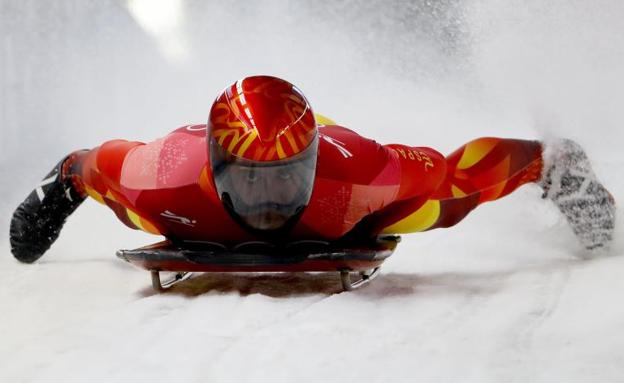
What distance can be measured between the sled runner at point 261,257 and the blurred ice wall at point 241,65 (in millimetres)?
3585

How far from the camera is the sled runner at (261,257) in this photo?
2.39m

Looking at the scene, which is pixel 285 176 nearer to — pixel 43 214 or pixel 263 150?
pixel 263 150

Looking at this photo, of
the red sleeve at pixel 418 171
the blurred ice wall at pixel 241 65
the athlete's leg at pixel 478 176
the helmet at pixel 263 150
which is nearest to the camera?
the helmet at pixel 263 150

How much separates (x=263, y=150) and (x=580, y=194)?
4.25 feet

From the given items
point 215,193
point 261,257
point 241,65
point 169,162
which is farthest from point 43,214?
point 241,65

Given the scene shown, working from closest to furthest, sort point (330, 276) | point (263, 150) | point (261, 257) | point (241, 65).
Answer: point (263, 150) → point (261, 257) → point (330, 276) → point (241, 65)

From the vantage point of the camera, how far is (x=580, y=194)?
2984mm

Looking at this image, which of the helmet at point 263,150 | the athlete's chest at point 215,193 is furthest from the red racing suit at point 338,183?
the helmet at point 263,150

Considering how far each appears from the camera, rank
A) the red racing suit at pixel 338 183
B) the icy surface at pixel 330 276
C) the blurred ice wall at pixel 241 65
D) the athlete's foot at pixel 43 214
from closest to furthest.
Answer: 1. the icy surface at pixel 330 276
2. the red racing suit at pixel 338 183
3. the athlete's foot at pixel 43 214
4. the blurred ice wall at pixel 241 65

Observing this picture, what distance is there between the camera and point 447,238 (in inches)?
150

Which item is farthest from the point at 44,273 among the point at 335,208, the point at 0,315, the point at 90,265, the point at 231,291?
the point at 335,208

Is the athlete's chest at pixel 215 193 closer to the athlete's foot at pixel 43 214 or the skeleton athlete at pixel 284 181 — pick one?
the skeleton athlete at pixel 284 181

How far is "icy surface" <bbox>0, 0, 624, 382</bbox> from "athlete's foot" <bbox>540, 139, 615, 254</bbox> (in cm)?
9

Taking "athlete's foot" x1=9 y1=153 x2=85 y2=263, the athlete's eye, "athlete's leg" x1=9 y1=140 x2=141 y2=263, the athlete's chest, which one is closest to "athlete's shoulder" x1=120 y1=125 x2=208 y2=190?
the athlete's chest
